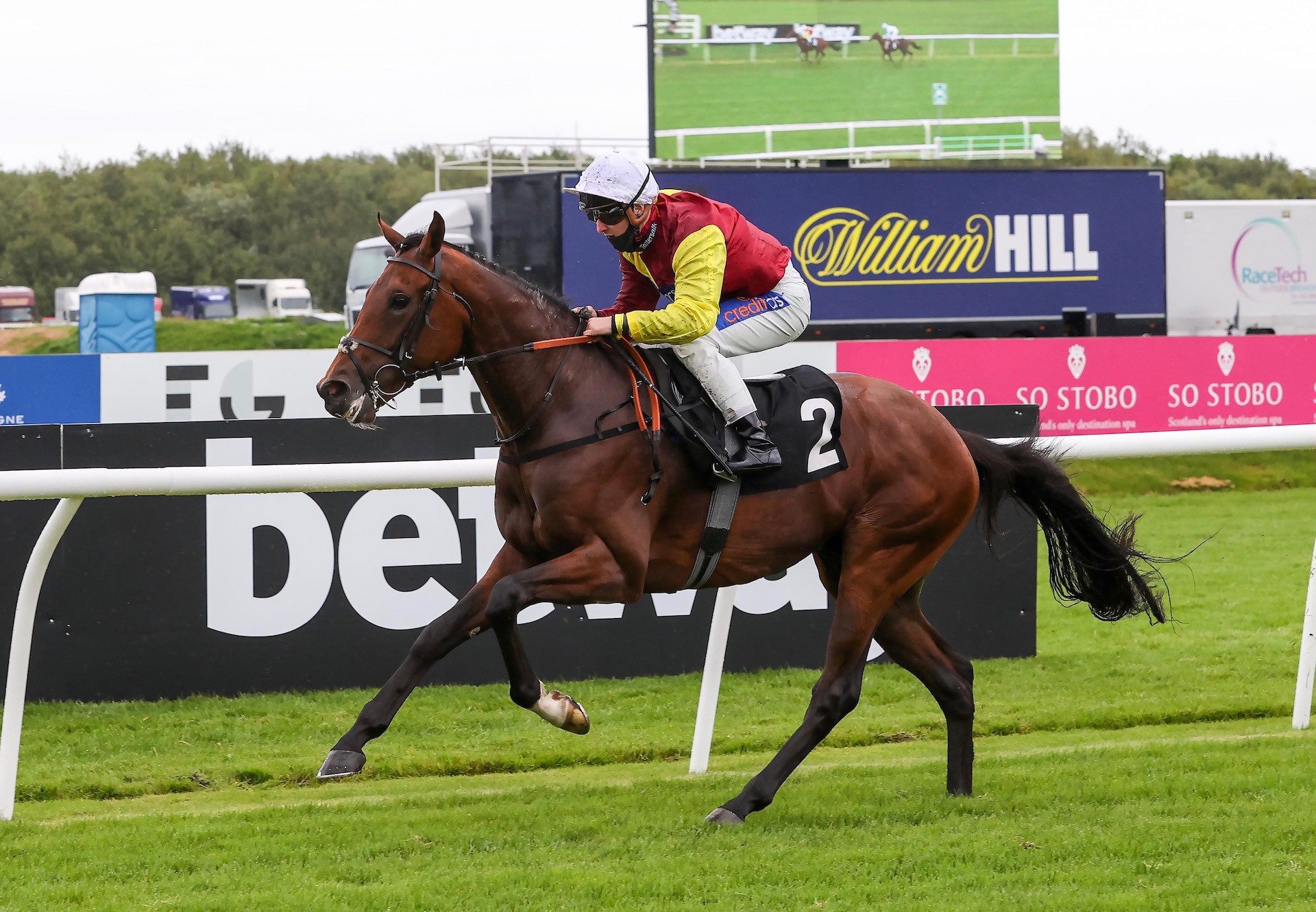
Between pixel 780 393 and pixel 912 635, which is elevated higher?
pixel 780 393

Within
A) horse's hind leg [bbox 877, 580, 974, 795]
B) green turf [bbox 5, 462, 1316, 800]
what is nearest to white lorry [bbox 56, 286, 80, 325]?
green turf [bbox 5, 462, 1316, 800]

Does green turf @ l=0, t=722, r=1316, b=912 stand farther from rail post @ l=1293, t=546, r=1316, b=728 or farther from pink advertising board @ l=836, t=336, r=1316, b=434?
pink advertising board @ l=836, t=336, r=1316, b=434

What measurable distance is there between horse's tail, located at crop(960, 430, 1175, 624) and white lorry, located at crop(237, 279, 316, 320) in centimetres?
3579

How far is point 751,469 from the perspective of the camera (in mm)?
4387

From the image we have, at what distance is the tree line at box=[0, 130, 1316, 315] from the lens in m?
52.7

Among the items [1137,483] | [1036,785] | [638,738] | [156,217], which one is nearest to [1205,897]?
[1036,785]

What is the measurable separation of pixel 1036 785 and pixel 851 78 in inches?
807

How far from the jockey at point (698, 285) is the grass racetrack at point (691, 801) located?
1.11 meters

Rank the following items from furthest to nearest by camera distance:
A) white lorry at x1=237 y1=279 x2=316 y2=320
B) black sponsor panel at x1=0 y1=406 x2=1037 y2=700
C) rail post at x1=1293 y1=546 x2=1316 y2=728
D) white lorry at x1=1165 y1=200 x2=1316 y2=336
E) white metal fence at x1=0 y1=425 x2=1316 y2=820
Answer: white lorry at x1=237 y1=279 x2=316 y2=320 < white lorry at x1=1165 y1=200 x2=1316 y2=336 < black sponsor panel at x1=0 y1=406 x2=1037 y2=700 < rail post at x1=1293 y1=546 x2=1316 y2=728 < white metal fence at x1=0 y1=425 x2=1316 y2=820

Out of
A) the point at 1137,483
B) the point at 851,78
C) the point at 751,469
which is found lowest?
the point at 1137,483

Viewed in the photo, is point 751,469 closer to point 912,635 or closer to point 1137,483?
point 912,635

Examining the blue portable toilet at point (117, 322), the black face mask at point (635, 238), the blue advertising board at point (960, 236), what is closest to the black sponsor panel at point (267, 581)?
the black face mask at point (635, 238)

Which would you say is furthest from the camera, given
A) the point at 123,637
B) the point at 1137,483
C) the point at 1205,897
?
the point at 1137,483

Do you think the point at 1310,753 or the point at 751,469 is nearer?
the point at 751,469
